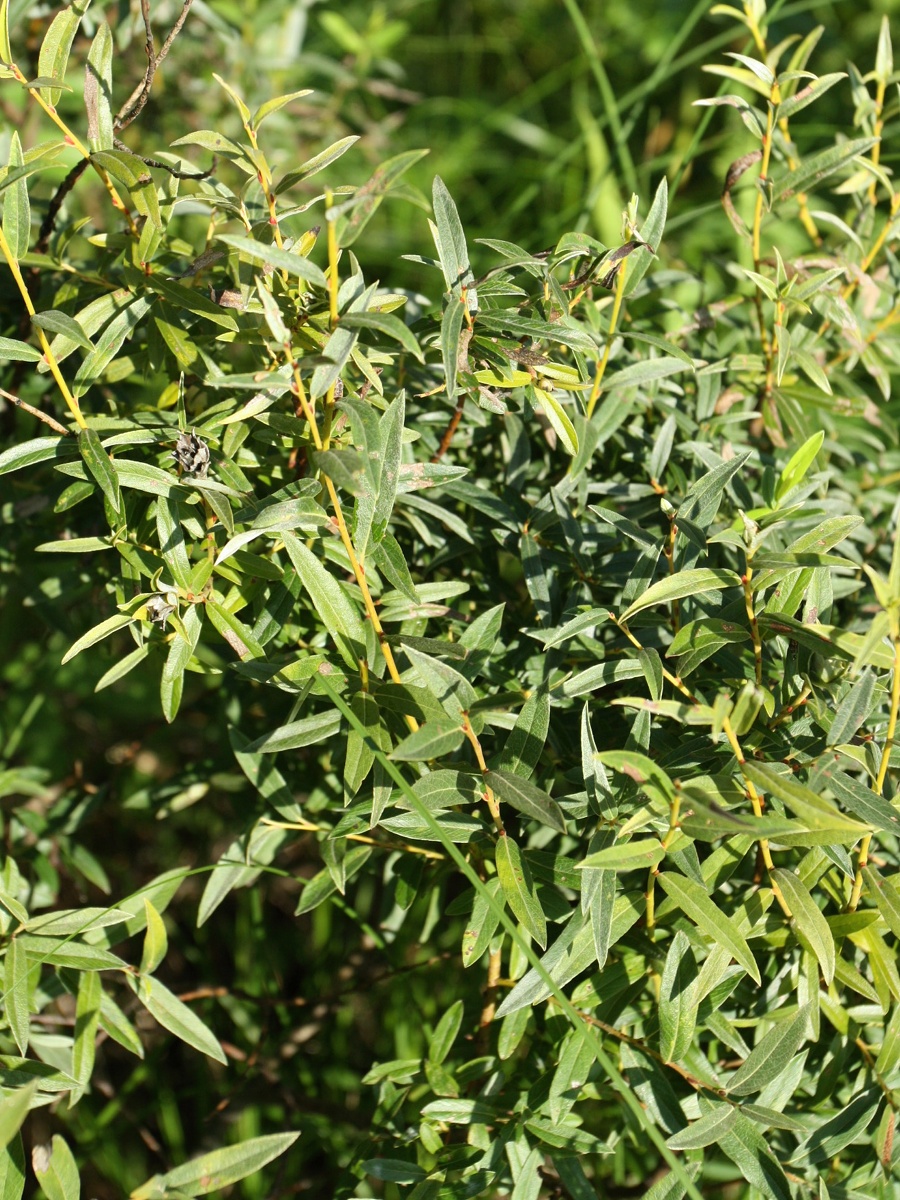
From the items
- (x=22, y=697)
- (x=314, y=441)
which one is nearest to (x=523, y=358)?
(x=314, y=441)

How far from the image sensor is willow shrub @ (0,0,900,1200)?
32.1 inches

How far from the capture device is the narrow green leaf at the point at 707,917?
31.0 inches

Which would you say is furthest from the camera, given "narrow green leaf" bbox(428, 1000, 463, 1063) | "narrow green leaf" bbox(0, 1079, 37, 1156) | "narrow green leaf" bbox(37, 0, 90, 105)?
"narrow green leaf" bbox(428, 1000, 463, 1063)

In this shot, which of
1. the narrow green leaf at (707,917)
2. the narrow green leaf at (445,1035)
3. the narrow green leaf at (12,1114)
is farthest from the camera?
the narrow green leaf at (445,1035)

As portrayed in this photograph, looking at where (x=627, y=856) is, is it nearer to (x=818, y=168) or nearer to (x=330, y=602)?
(x=330, y=602)

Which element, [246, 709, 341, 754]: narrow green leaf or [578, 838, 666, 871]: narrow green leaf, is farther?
[246, 709, 341, 754]: narrow green leaf

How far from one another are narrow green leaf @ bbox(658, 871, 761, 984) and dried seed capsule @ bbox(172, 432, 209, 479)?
495 mm

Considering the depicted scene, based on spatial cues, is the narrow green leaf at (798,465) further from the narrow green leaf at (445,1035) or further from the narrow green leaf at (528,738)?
the narrow green leaf at (445,1035)

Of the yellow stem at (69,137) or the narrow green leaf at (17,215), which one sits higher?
the yellow stem at (69,137)

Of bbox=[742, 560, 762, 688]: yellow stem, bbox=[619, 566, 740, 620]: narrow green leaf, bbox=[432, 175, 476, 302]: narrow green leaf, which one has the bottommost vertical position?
bbox=[742, 560, 762, 688]: yellow stem

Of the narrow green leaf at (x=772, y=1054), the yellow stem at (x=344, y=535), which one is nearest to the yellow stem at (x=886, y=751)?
the narrow green leaf at (x=772, y=1054)

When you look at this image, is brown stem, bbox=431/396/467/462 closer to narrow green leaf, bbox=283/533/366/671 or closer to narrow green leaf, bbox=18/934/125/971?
narrow green leaf, bbox=283/533/366/671

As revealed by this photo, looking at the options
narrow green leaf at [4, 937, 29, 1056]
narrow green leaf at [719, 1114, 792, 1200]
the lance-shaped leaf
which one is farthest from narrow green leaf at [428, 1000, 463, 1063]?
the lance-shaped leaf

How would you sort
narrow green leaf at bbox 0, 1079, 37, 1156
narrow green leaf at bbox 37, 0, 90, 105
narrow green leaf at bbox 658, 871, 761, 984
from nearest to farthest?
narrow green leaf at bbox 0, 1079, 37, 1156
narrow green leaf at bbox 658, 871, 761, 984
narrow green leaf at bbox 37, 0, 90, 105
